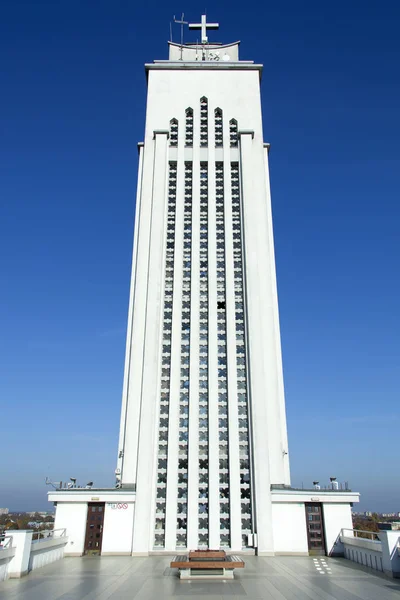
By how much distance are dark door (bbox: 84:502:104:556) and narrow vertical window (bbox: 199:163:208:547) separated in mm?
5017

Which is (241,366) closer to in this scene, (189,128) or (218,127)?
(218,127)

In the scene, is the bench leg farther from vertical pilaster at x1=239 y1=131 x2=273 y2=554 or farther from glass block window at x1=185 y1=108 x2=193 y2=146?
glass block window at x1=185 y1=108 x2=193 y2=146

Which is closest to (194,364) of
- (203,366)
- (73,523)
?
(203,366)

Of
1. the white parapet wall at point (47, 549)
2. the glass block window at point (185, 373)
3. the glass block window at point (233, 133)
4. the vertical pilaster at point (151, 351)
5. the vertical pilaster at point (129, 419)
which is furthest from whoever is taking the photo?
the glass block window at point (233, 133)

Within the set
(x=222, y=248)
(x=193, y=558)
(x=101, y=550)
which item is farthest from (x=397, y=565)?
(x=222, y=248)

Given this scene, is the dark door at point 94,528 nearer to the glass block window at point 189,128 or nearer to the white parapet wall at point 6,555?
the white parapet wall at point 6,555

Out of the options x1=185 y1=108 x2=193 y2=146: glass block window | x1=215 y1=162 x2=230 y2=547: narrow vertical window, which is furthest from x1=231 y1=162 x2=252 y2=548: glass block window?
x1=185 y1=108 x2=193 y2=146: glass block window

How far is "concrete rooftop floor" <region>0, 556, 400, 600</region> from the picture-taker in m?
11.5

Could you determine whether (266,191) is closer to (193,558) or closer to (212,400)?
(212,400)

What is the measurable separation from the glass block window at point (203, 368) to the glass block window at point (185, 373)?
2.50 feet

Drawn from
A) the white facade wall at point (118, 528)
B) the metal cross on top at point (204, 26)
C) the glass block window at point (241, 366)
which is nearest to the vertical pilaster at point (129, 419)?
the white facade wall at point (118, 528)

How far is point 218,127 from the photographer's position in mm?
32812

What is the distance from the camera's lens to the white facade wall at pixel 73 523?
838 inches

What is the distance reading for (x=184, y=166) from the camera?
1241 inches
